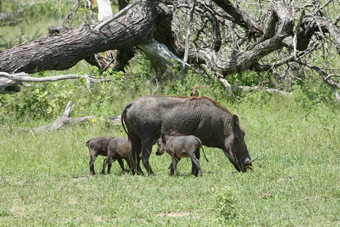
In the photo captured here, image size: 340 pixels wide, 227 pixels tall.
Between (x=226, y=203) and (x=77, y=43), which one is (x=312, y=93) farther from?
(x=226, y=203)

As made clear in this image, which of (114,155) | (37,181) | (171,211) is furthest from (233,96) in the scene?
(171,211)

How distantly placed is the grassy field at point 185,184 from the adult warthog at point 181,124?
1.27 feet

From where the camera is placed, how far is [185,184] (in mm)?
8148

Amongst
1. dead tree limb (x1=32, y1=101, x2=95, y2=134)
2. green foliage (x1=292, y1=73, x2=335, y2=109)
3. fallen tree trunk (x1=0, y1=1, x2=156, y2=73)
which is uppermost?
fallen tree trunk (x1=0, y1=1, x2=156, y2=73)

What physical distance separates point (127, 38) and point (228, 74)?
2.87 metres

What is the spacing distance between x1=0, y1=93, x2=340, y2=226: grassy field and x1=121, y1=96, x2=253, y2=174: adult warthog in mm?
388

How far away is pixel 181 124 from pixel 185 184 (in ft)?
5.00

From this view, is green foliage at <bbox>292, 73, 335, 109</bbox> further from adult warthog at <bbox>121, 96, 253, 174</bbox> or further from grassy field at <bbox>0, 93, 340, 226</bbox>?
adult warthog at <bbox>121, 96, 253, 174</bbox>

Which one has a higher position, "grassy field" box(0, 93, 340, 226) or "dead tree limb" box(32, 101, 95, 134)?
"grassy field" box(0, 93, 340, 226)

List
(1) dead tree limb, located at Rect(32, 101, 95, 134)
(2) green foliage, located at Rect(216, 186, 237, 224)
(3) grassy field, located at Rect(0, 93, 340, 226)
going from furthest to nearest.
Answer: (1) dead tree limb, located at Rect(32, 101, 95, 134)
(3) grassy field, located at Rect(0, 93, 340, 226)
(2) green foliage, located at Rect(216, 186, 237, 224)

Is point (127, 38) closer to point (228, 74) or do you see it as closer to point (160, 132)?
point (228, 74)

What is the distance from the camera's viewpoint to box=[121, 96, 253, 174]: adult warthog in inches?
362

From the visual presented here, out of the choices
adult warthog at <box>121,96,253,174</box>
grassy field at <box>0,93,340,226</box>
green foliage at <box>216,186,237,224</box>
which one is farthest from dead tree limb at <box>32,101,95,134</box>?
green foliage at <box>216,186,237,224</box>

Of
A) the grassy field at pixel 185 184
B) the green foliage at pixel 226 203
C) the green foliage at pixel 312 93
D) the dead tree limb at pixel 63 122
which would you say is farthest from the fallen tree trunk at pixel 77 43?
the green foliage at pixel 226 203
